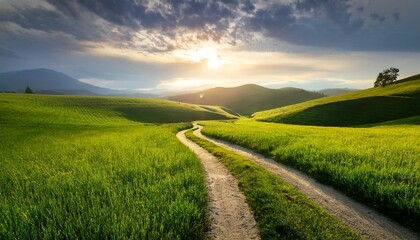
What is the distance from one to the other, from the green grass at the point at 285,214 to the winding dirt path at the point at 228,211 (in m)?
0.31

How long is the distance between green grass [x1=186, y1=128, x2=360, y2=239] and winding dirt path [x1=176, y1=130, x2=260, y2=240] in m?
0.31

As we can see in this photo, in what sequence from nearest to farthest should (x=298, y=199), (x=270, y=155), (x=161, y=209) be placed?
(x=161, y=209) < (x=298, y=199) < (x=270, y=155)

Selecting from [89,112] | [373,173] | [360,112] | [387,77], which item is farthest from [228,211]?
[387,77]

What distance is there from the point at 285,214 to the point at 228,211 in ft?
6.87

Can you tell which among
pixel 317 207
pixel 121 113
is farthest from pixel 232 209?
pixel 121 113

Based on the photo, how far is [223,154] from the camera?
1998cm

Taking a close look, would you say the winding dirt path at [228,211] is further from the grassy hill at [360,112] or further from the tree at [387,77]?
the tree at [387,77]

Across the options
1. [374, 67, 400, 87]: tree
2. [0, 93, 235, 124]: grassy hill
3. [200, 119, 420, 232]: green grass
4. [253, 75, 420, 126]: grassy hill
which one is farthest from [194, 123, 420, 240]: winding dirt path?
[374, 67, 400, 87]: tree

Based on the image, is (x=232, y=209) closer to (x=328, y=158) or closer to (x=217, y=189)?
(x=217, y=189)

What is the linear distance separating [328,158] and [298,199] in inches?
277

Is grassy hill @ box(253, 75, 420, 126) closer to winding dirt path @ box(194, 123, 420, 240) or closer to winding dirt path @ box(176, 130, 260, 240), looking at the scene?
winding dirt path @ box(194, 123, 420, 240)

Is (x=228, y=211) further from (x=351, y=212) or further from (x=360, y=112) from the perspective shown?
(x=360, y=112)

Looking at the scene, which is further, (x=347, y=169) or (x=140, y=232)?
(x=347, y=169)

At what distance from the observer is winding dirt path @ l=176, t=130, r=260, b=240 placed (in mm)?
7535
